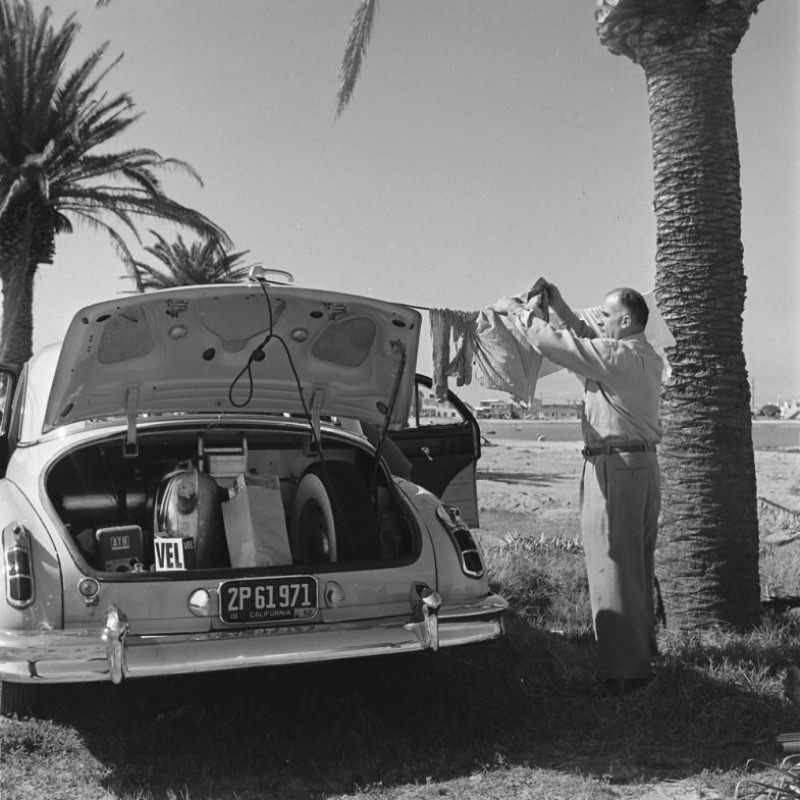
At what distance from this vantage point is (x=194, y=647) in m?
3.56

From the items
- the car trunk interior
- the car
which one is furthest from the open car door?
the car trunk interior

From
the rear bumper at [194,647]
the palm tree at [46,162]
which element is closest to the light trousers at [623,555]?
the rear bumper at [194,647]

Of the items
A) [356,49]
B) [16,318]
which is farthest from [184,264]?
[356,49]

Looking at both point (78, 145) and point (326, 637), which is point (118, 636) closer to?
point (326, 637)

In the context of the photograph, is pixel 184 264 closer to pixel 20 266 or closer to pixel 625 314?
pixel 20 266

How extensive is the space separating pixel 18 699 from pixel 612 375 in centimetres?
303

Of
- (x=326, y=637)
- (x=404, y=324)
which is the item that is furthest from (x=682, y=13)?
(x=326, y=637)

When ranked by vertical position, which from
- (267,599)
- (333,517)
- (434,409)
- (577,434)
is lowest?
(577,434)

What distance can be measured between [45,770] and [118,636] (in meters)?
0.80

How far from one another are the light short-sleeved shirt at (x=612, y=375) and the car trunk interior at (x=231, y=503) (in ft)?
3.33

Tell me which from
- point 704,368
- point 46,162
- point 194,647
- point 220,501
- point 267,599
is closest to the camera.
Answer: point 194,647

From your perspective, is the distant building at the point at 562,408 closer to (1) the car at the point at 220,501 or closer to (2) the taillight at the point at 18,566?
(1) the car at the point at 220,501

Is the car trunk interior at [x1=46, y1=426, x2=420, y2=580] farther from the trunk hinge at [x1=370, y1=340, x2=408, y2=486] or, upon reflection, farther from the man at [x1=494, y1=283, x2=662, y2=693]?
the man at [x1=494, y1=283, x2=662, y2=693]

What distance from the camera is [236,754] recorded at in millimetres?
3922
